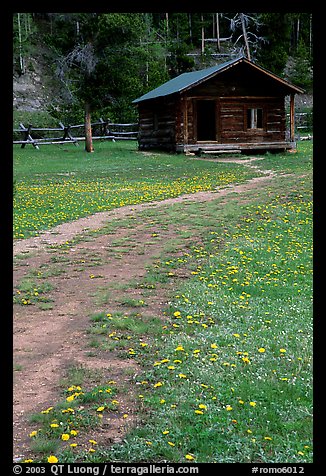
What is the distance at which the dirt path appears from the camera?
538cm

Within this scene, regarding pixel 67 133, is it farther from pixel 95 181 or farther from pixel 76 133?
pixel 95 181

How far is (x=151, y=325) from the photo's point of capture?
7.39 m

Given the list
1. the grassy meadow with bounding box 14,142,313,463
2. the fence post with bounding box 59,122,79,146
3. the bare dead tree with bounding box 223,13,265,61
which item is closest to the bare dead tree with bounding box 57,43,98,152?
the fence post with bounding box 59,122,79,146

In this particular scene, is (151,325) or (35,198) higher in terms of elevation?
(35,198)

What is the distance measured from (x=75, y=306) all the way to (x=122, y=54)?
30120mm

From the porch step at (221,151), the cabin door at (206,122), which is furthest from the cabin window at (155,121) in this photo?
the porch step at (221,151)

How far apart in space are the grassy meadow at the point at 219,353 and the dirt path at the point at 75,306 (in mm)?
164

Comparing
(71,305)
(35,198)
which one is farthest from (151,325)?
(35,198)

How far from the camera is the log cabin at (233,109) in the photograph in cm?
3256

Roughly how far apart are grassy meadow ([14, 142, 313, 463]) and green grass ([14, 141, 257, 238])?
0.35 meters

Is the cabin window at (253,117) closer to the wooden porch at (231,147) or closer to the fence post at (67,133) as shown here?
the wooden porch at (231,147)

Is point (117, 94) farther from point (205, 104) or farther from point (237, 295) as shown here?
point (237, 295)
